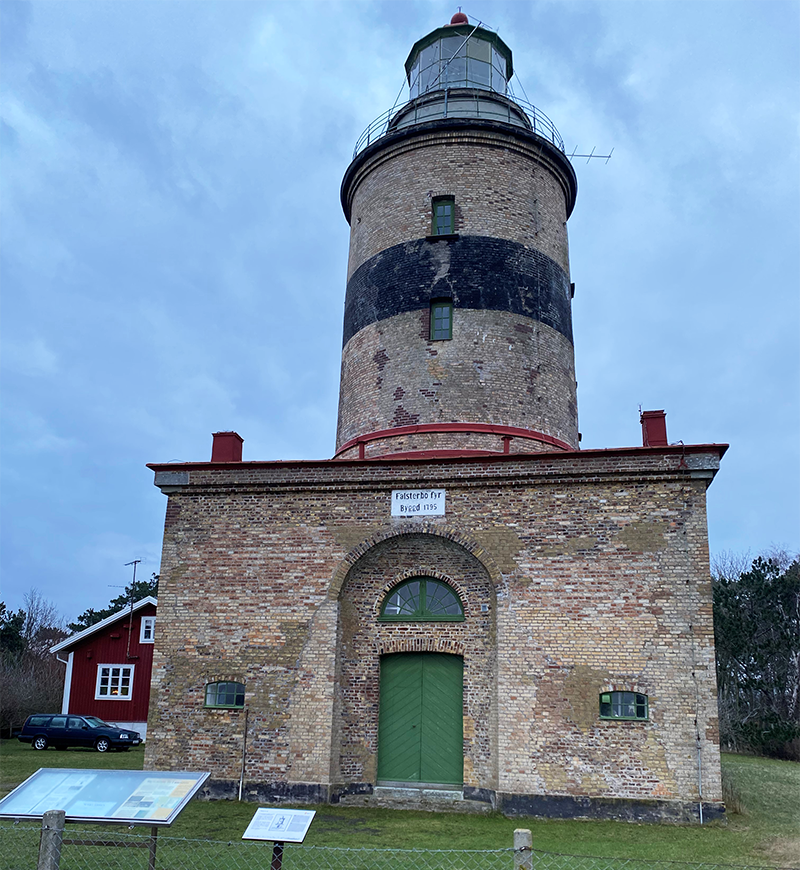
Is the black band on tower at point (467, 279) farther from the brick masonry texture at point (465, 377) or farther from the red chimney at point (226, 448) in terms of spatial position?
the red chimney at point (226, 448)

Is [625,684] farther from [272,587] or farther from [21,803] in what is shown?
[21,803]

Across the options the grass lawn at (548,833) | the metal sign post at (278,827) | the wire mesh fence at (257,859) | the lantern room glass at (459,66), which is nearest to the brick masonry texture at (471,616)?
the grass lawn at (548,833)

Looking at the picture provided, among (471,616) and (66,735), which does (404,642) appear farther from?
(66,735)

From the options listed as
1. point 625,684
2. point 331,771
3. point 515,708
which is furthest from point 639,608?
point 331,771

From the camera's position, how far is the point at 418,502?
43.8 feet

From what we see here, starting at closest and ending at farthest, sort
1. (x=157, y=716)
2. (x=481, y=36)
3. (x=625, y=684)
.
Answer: (x=625, y=684)
(x=157, y=716)
(x=481, y=36)

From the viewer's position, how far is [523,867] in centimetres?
525

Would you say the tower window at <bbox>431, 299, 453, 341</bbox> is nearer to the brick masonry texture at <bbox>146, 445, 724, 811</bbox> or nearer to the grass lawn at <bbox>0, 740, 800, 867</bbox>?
the brick masonry texture at <bbox>146, 445, 724, 811</bbox>

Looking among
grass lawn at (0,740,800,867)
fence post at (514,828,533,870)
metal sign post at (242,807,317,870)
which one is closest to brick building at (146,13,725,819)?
grass lawn at (0,740,800,867)

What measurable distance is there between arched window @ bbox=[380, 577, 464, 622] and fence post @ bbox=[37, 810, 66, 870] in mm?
8132

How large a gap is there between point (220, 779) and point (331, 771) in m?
1.82

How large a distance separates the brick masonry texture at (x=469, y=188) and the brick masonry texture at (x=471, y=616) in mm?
5983

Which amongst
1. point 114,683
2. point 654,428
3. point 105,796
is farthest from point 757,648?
point 105,796

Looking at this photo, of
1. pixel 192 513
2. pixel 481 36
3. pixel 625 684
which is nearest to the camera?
pixel 625 684
